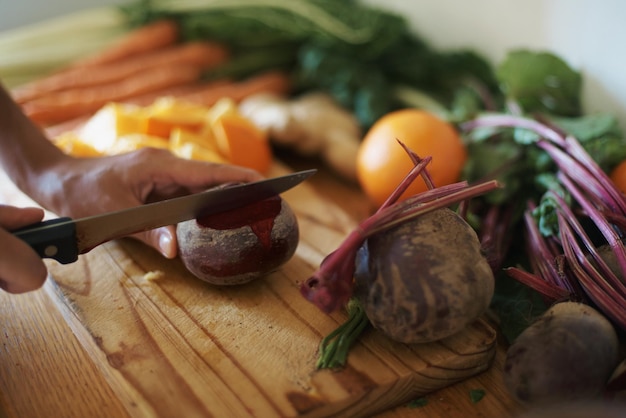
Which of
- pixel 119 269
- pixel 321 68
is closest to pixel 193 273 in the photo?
pixel 119 269

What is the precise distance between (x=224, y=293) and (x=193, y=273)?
92mm

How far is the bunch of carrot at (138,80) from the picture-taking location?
253 centimetres

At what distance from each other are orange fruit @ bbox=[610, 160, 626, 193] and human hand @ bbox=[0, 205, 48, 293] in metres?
1.43

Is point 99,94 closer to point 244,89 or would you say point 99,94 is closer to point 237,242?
point 244,89

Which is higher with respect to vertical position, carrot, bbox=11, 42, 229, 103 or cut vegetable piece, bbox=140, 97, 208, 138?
cut vegetable piece, bbox=140, 97, 208, 138

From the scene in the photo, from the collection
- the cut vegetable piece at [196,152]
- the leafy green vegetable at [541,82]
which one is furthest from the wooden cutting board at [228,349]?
the leafy green vegetable at [541,82]

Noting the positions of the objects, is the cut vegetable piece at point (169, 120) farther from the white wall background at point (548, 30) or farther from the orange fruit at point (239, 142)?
the white wall background at point (548, 30)

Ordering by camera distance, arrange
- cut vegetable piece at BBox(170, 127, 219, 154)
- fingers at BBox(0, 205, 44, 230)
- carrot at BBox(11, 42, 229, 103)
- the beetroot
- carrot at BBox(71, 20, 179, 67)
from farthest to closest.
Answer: carrot at BBox(71, 20, 179, 67)
carrot at BBox(11, 42, 229, 103)
cut vegetable piece at BBox(170, 127, 219, 154)
the beetroot
fingers at BBox(0, 205, 44, 230)

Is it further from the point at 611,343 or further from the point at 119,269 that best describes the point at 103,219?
the point at 611,343

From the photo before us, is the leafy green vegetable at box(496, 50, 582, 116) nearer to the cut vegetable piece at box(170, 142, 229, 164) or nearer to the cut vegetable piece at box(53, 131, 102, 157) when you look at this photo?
the cut vegetable piece at box(170, 142, 229, 164)

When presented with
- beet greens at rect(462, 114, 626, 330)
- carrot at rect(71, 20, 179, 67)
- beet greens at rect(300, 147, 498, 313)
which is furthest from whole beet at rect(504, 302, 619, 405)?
carrot at rect(71, 20, 179, 67)

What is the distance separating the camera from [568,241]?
146cm

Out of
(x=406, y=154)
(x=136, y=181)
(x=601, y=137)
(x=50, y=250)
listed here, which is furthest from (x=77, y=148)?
(x=601, y=137)

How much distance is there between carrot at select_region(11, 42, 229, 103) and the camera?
257 cm
